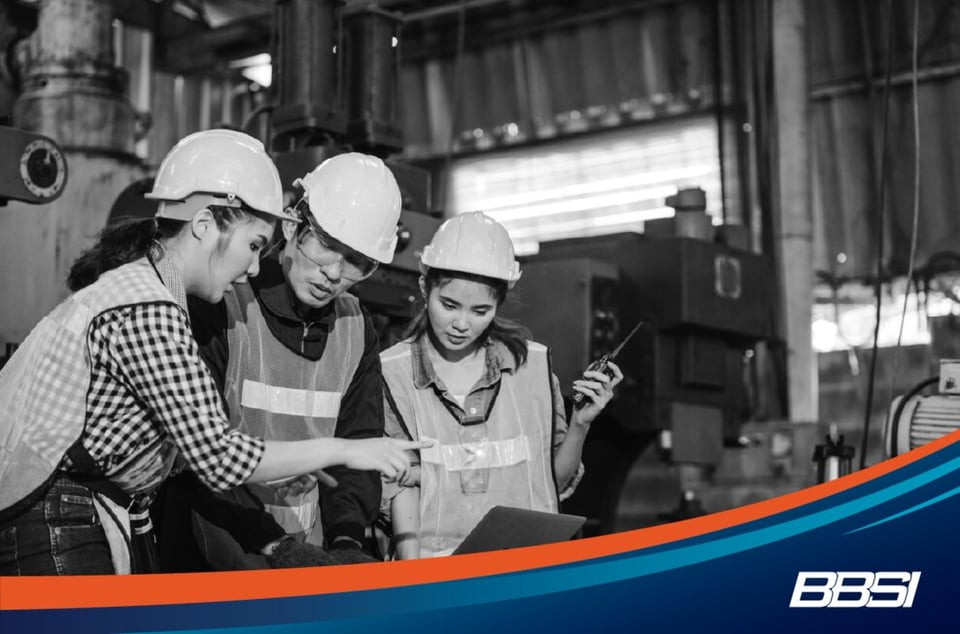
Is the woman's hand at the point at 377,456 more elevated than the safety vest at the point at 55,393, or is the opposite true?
the safety vest at the point at 55,393

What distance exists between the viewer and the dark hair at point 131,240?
66.9 inches

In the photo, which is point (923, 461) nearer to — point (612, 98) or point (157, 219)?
point (157, 219)

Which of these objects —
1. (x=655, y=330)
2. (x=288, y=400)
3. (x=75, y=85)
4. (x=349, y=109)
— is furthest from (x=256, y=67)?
(x=288, y=400)

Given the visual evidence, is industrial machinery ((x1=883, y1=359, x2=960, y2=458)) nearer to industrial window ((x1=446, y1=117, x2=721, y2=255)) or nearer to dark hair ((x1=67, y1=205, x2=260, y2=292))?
dark hair ((x1=67, y1=205, x2=260, y2=292))

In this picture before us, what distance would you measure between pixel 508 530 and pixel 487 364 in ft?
2.31

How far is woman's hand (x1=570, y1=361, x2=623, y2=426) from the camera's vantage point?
7.41ft

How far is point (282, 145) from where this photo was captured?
335 centimetres

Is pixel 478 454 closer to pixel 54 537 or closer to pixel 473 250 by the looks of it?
pixel 473 250

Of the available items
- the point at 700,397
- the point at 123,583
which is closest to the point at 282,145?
the point at 700,397

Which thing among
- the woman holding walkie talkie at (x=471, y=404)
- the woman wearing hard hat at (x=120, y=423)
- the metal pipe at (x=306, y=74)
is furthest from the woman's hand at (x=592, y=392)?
the metal pipe at (x=306, y=74)

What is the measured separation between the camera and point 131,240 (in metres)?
1.72

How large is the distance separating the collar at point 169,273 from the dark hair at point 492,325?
71 cm

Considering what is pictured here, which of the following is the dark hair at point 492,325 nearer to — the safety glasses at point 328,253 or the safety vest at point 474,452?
the safety vest at point 474,452

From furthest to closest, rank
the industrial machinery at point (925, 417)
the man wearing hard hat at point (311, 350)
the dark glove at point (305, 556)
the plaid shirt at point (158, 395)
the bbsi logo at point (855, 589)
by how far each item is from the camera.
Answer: the industrial machinery at point (925, 417) → the man wearing hard hat at point (311, 350) → the dark glove at point (305, 556) → the plaid shirt at point (158, 395) → the bbsi logo at point (855, 589)
